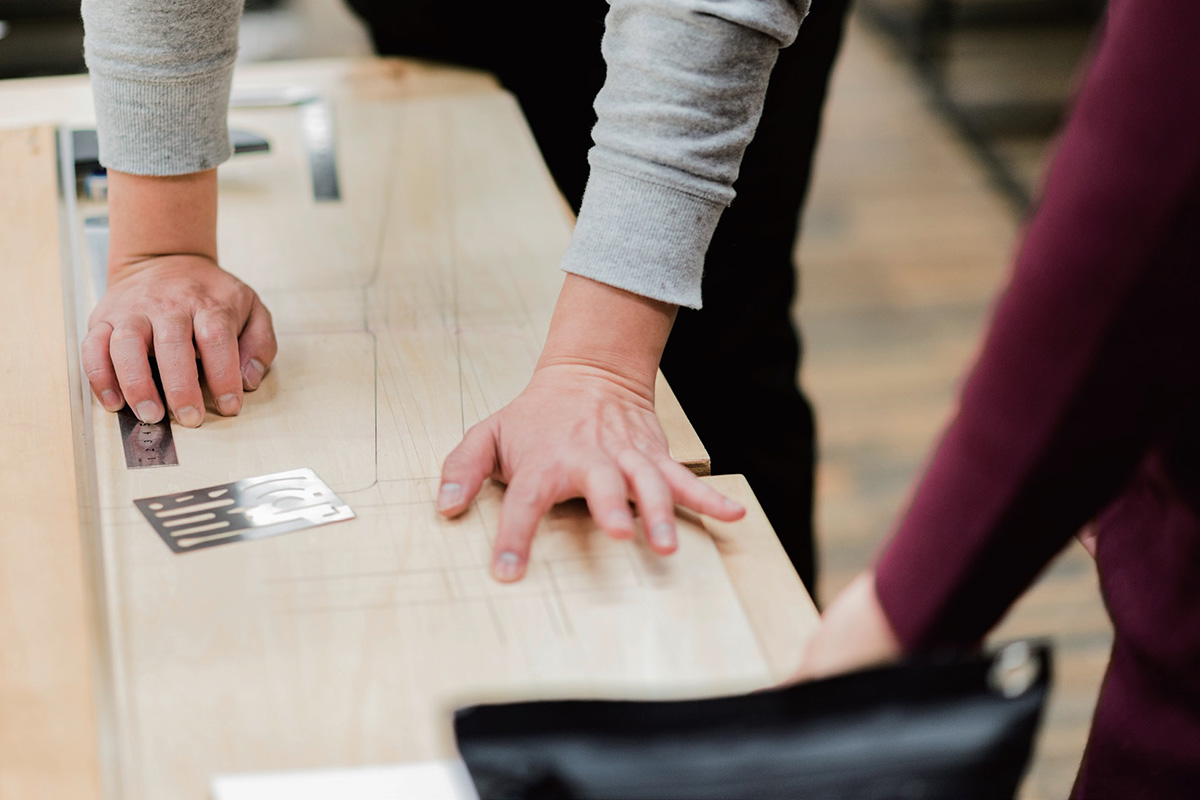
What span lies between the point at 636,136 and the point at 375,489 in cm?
26

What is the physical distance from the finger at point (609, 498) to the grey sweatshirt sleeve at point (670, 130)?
0.44 feet

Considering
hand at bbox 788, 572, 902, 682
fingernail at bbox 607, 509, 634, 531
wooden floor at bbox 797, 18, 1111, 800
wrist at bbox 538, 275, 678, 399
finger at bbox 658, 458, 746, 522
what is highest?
hand at bbox 788, 572, 902, 682

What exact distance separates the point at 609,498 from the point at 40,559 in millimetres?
313

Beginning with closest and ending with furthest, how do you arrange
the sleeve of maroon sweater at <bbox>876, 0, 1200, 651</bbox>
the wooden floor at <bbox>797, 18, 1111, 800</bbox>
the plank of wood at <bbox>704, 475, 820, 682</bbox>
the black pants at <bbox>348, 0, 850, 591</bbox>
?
the sleeve of maroon sweater at <bbox>876, 0, 1200, 651</bbox> < the plank of wood at <bbox>704, 475, 820, 682</bbox> < the black pants at <bbox>348, 0, 850, 591</bbox> < the wooden floor at <bbox>797, 18, 1111, 800</bbox>

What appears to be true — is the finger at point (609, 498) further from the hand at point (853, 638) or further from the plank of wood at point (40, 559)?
the plank of wood at point (40, 559)

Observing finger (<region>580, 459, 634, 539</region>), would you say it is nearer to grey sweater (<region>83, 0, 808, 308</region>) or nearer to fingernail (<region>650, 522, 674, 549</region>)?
fingernail (<region>650, 522, 674, 549</region>)

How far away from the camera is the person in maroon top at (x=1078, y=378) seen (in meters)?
0.41

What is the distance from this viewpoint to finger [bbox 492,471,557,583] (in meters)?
0.66

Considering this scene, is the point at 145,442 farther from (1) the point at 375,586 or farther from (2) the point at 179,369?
(1) the point at 375,586

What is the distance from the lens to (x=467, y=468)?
710mm

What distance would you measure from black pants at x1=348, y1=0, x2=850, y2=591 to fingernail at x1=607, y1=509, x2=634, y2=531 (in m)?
0.55

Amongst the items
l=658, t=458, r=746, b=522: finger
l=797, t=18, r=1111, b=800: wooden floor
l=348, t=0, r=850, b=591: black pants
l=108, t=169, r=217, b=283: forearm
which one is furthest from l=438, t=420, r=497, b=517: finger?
l=797, t=18, r=1111, b=800: wooden floor

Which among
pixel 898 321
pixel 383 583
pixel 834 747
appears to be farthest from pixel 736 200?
pixel 898 321

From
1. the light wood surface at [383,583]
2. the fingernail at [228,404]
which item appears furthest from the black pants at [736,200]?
the fingernail at [228,404]
